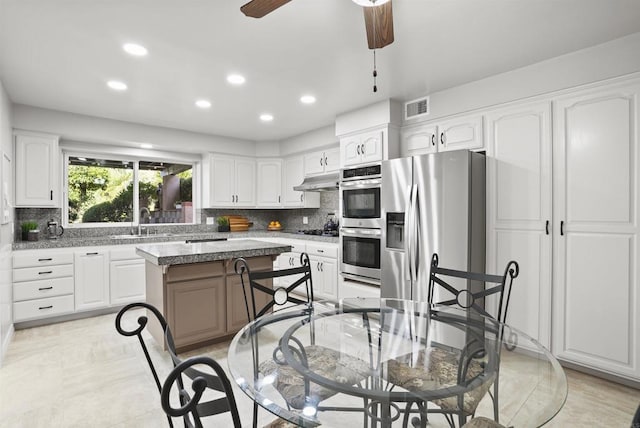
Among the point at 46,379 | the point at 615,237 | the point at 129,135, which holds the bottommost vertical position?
the point at 46,379

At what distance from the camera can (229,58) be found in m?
2.74

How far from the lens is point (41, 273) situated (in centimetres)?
379

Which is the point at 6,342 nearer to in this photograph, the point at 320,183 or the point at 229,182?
the point at 229,182

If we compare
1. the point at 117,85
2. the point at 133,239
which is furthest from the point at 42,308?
the point at 117,85

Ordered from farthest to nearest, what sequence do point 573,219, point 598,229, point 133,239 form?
point 133,239 → point 573,219 → point 598,229

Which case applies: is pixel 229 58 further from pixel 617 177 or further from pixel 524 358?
pixel 617 177

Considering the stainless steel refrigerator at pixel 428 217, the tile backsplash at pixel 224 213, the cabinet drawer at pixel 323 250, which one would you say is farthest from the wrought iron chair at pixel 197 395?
the tile backsplash at pixel 224 213

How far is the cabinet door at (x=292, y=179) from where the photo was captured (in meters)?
5.54

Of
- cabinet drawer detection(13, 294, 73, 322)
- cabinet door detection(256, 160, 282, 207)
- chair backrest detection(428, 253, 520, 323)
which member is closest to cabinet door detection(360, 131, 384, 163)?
chair backrest detection(428, 253, 520, 323)

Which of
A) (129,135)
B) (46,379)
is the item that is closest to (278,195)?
(129,135)

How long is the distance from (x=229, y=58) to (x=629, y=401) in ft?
12.2

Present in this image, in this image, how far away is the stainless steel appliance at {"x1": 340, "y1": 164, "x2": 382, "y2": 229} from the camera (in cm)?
380

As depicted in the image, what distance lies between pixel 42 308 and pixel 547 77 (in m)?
5.41

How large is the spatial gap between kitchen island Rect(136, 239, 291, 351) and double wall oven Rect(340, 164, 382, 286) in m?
0.99
